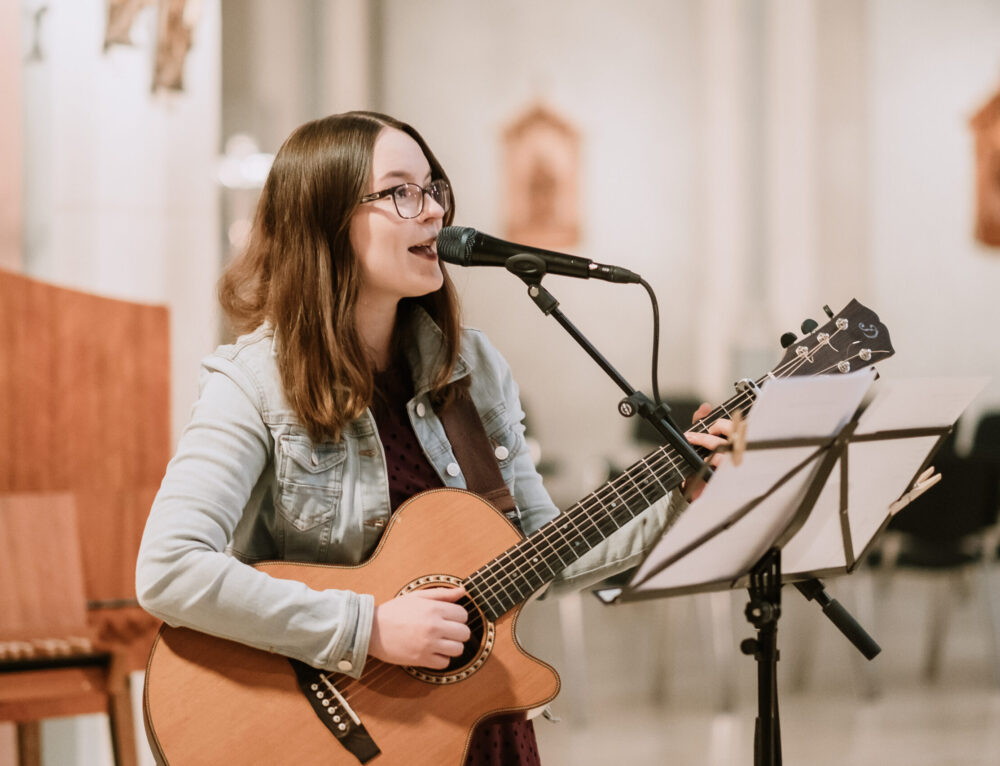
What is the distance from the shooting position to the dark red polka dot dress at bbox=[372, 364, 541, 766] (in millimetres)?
1821

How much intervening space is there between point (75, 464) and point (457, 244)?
1.95m

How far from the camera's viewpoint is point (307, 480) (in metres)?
1.78

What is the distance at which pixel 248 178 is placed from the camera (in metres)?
5.27

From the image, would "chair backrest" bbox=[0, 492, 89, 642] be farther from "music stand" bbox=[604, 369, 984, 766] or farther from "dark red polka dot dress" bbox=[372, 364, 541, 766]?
"music stand" bbox=[604, 369, 984, 766]

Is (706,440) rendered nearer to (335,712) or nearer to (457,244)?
(457,244)

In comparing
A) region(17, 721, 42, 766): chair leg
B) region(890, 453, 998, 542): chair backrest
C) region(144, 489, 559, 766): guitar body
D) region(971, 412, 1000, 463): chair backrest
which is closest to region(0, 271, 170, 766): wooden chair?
region(17, 721, 42, 766): chair leg

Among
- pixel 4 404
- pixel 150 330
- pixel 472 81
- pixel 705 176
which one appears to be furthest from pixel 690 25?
pixel 4 404

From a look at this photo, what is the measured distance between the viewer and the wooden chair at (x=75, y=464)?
10.1 ft

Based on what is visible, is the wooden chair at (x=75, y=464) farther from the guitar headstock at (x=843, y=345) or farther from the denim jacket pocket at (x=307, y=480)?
the guitar headstock at (x=843, y=345)

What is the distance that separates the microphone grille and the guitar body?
1.35 feet

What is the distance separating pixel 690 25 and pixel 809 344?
5726 millimetres

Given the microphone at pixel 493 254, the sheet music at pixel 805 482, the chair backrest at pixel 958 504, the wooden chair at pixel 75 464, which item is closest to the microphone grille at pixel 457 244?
the microphone at pixel 493 254

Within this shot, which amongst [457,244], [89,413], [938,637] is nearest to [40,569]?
[89,413]

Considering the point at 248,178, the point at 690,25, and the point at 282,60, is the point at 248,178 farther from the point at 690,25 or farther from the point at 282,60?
the point at 690,25
